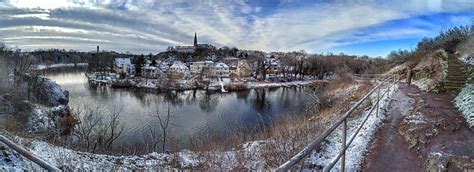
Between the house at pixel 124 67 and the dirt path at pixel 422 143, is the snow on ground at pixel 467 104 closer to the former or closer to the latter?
the dirt path at pixel 422 143

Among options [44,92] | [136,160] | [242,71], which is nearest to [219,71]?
[242,71]

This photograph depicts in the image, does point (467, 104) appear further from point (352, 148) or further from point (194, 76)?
point (194, 76)

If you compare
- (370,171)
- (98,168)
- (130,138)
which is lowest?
(130,138)

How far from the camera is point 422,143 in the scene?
23.2ft

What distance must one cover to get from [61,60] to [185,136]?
158474 millimetres

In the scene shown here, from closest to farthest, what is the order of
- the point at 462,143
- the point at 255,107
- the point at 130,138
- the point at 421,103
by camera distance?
the point at 462,143 → the point at 421,103 → the point at 130,138 → the point at 255,107

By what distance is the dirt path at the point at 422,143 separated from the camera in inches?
228

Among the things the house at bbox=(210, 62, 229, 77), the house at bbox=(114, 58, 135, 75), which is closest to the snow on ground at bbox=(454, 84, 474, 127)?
the house at bbox=(210, 62, 229, 77)

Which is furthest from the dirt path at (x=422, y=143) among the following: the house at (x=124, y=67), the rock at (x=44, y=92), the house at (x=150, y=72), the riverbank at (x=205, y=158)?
Answer: the house at (x=124, y=67)

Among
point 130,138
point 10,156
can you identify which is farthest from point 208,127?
point 10,156

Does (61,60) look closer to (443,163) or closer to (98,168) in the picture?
(98,168)

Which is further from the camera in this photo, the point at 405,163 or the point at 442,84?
the point at 442,84

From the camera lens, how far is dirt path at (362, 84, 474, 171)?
5.79m

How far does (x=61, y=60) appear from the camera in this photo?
15512 cm
